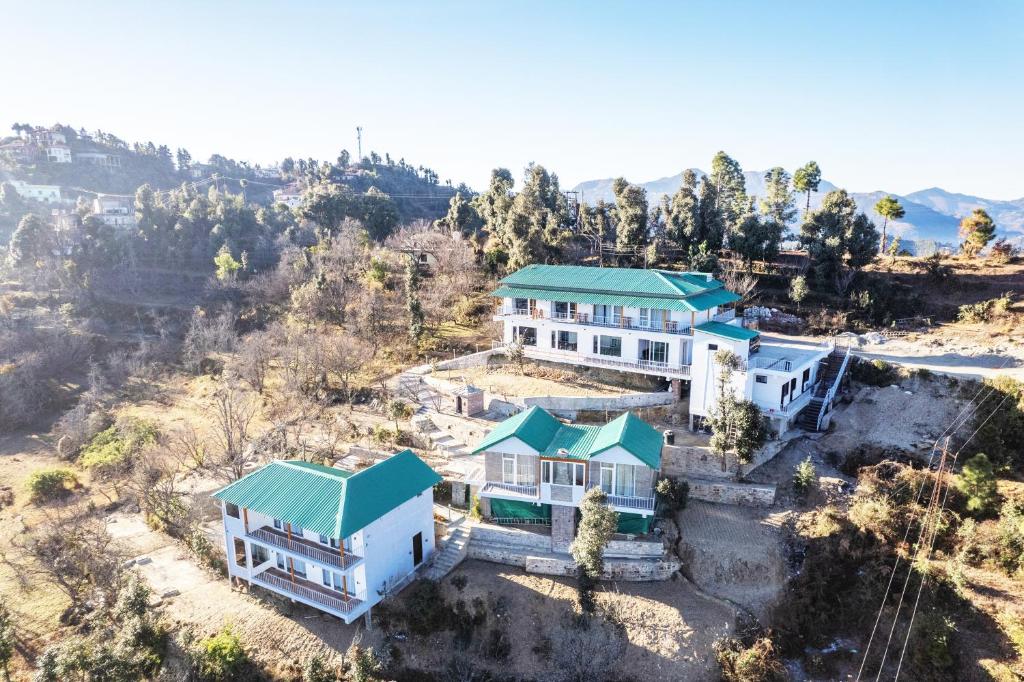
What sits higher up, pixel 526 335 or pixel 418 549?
pixel 526 335

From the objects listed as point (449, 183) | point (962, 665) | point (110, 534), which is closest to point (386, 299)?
point (110, 534)

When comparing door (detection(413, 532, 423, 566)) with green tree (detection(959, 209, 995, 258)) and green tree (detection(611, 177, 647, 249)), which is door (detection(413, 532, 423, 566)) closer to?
green tree (detection(611, 177, 647, 249))

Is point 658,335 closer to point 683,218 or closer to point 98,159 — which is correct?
point 683,218

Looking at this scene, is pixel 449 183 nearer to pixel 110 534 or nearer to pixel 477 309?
pixel 477 309

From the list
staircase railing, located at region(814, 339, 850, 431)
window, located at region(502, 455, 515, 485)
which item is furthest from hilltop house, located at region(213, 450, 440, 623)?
staircase railing, located at region(814, 339, 850, 431)

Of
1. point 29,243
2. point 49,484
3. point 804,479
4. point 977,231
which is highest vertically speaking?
point 29,243

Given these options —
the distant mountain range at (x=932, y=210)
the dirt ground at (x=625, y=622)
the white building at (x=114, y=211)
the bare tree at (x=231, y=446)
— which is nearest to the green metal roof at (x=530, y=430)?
the dirt ground at (x=625, y=622)

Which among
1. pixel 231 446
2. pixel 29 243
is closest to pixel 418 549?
pixel 231 446

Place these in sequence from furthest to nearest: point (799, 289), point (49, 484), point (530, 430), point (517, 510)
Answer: point (799, 289), point (49, 484), point (517, 510), point (530, 430)
